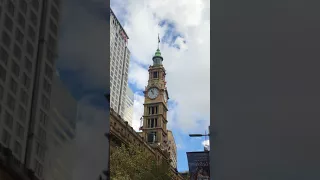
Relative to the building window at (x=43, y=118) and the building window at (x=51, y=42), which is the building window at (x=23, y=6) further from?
the building window at (x=43, y=118)

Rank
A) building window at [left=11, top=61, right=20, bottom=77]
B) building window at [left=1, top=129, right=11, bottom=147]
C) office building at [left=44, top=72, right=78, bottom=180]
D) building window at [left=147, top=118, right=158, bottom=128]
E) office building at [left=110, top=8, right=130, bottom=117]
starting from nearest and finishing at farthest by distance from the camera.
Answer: building window at [left=1, top=129, right=11, bottom=147]
building window at [left=11, top=61, right=20, bottom=77]
office building at [left=44, top=72, right=78, bottom=180]
office building at [left=110, top=8, right=130, bottom=117]
building window at [left=147, top=118, right=158, bottom=128]

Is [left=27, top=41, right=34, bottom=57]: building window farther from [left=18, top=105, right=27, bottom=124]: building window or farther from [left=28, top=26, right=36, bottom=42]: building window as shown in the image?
[left=18, top=105, right=27, bottom=124]: building window

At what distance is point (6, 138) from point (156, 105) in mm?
51930

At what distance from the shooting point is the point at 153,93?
173 feet

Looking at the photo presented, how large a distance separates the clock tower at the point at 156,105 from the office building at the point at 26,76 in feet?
162

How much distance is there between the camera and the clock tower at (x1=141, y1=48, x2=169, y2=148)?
5153 centimetres

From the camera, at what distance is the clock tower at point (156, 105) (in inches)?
2029

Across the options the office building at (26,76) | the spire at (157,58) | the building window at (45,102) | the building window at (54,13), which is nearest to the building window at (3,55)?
the office building at (26,76)

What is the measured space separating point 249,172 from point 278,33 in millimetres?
713

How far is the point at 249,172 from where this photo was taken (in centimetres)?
178

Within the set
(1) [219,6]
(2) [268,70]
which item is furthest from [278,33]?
(1) [219,6]

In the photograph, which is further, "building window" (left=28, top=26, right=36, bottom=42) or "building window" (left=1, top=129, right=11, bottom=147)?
"building window" (left=28, top=26, right=36, bottom=42)

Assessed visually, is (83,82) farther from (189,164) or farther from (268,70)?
(189,164)

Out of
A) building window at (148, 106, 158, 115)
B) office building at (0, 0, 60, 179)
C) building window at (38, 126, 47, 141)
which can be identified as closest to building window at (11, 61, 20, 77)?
office building at (0, 0, 60, 179)
